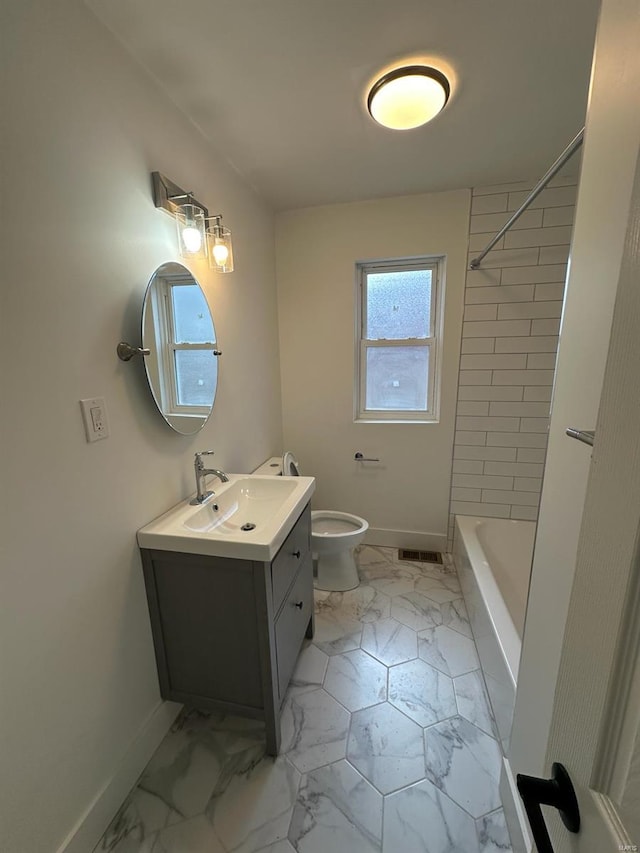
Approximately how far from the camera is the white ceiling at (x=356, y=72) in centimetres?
105

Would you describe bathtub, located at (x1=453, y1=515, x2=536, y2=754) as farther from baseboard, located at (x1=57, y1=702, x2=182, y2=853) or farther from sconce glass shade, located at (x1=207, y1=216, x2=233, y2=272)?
sconce glass shade, located at (x1=207, y1=216, x2=233, y2=272)

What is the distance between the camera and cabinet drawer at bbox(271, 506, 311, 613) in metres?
1.25

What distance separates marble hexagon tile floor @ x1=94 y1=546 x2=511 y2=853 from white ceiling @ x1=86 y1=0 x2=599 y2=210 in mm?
2407

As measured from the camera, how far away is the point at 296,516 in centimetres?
140

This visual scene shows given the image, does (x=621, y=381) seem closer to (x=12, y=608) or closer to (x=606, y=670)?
(x=606, y=670)

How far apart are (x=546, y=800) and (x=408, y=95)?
6.15ft

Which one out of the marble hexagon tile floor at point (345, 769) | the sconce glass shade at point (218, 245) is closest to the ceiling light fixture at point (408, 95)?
the sconce glass shade at point (218, 245)

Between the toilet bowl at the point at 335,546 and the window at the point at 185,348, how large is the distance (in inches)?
32.1

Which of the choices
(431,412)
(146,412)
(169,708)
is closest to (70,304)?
(146,412)

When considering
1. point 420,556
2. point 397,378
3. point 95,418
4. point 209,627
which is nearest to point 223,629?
point 209,627

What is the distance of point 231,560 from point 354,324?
5.75 feet

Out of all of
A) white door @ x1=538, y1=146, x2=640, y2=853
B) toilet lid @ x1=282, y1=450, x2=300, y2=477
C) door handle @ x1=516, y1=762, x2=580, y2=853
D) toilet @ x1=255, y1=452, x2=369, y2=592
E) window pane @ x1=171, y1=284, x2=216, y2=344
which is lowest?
toilet @ x1=255, y1=452, x2=369, y2=592

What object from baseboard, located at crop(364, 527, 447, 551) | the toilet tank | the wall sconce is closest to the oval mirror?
the wall sconce

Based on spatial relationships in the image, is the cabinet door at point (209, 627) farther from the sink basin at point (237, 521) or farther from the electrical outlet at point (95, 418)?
the electrical outlet at point (95, 418)
